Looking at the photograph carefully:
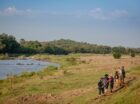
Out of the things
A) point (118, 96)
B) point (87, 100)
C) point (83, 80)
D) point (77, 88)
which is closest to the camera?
point (118, 96)

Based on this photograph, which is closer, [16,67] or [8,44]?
[16,67]

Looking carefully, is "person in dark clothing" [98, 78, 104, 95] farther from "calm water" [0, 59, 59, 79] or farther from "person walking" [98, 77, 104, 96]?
"calm water" [0, 59, 59, 79]

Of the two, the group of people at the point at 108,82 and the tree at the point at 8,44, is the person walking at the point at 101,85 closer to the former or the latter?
the group of people at the point at 108,82

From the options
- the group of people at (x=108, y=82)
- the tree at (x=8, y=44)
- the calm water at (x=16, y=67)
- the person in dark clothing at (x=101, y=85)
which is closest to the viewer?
the person in dark clothing at (x=101, y=85)

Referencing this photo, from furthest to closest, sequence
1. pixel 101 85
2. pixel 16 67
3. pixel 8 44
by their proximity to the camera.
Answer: pixel 8 44
pixel 16 67
pixel 101 85

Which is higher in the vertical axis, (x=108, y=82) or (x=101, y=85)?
(x=108, y=82)

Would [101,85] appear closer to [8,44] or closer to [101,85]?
[101,85]

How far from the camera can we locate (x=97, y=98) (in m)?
32.5

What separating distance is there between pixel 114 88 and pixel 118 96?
16.2 feet

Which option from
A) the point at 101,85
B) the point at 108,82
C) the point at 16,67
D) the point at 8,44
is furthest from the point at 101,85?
the point at 8,44

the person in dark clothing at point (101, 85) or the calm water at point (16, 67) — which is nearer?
the person in dark clothing at point (101, 85)

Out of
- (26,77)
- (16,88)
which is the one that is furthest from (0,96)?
(26,77)

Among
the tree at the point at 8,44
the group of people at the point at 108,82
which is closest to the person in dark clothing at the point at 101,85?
the group of people at the point at 108,82

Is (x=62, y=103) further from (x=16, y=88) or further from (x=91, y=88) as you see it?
(x=16, y=88)
